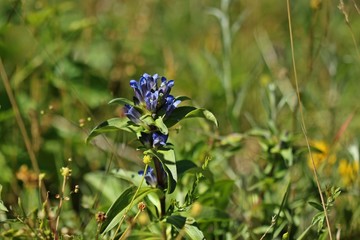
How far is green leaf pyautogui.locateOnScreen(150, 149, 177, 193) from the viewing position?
1.63m

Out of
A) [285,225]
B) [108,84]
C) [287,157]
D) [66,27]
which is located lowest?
[285,225]

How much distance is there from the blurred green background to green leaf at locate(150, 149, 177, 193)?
0.48m

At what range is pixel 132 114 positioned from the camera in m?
1.69

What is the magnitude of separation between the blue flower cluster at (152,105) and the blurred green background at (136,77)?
431mm

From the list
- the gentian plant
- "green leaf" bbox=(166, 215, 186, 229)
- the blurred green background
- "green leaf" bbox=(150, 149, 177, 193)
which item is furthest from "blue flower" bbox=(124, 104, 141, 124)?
the blurred green background

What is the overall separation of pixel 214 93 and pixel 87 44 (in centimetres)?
72

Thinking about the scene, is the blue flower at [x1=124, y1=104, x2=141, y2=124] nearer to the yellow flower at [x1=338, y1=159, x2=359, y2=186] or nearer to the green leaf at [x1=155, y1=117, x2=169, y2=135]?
the green leaf at [x1=155, y1=117, x2=169, y2=135]

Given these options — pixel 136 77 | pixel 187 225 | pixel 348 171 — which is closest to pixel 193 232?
pixel 187 225

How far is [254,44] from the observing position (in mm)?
3881

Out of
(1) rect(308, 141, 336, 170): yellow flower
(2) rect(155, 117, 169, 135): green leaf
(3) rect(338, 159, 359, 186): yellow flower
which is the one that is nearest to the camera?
(2) rect(155, 117, 169, 135): green leaf

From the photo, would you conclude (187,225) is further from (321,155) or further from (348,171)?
(321,155)

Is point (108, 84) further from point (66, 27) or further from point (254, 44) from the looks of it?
point (254, 44)

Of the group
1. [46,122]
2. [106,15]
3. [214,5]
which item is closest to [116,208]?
[46,122]

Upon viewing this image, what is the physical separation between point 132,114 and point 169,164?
0.17 m
